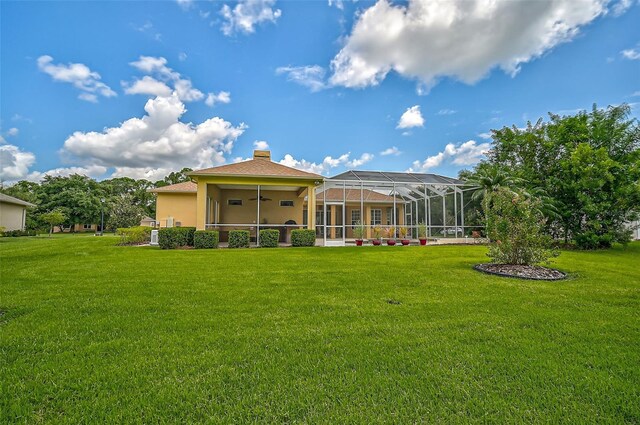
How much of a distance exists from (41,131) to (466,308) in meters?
21.3

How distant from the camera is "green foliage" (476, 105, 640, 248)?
13781mm

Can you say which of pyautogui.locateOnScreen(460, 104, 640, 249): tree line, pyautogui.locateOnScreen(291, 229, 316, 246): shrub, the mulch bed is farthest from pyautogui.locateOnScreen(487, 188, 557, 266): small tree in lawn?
pyautogui.locateOnScreen(291, 229, 316, 246): shrub

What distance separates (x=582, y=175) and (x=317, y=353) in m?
17.1

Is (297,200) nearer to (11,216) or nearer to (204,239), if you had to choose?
(204,239)

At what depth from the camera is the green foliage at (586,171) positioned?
1378 centimetres

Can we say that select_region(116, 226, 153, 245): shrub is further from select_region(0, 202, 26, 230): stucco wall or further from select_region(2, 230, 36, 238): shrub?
select_region(0, 202, 26, 230): stucco wall

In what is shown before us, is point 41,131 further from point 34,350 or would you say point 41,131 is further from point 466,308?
point 466,308

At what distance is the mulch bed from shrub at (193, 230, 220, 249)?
1059 cm

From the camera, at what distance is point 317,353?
9.75ft

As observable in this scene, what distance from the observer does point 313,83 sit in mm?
16453

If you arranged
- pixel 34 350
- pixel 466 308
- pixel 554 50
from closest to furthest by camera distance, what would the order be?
pixel 34 350
pixel 466 308
pixel 554 50

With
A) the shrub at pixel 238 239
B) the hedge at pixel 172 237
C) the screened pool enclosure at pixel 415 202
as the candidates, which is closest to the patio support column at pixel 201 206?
the hedge at pixel 172 237

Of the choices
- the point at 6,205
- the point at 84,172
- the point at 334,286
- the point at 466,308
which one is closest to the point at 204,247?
the point at 334,286

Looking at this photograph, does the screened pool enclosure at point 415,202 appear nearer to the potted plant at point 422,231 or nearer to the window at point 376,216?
the potted plant at point 422,231
